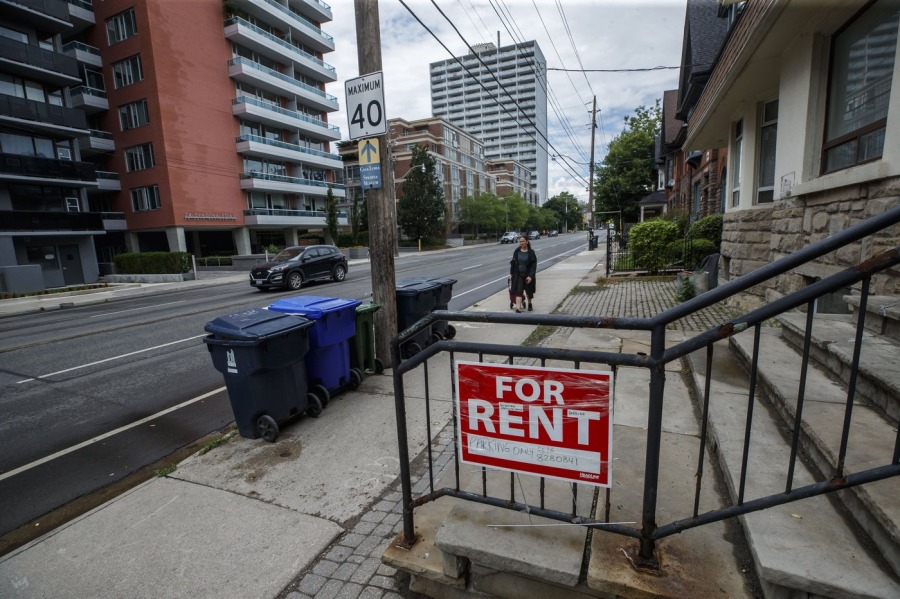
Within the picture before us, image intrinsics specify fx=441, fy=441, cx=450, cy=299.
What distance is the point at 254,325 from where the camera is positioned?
4.23 meters

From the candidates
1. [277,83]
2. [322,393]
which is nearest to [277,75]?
[277,83]

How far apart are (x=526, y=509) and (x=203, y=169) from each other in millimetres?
38399

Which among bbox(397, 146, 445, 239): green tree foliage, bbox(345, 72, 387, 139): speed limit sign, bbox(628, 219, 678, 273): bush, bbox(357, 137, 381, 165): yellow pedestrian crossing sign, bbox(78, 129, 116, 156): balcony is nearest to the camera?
A: bbox(345, 72, 387, 139): speed limit sign

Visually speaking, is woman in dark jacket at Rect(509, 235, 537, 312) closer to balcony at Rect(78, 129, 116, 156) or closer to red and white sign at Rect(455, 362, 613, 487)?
red and white sign at Rect(455, 362, 613, 487)

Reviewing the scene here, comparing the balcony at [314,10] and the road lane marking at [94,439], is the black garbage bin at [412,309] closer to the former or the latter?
the road lane marking at [94,439]

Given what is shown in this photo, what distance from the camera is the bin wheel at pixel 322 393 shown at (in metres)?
5.00

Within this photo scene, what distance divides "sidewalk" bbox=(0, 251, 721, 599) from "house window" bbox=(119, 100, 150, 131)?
3650 cm

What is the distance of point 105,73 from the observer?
107 ft

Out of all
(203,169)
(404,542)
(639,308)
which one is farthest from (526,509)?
(203,169)

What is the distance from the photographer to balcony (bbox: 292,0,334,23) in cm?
4284

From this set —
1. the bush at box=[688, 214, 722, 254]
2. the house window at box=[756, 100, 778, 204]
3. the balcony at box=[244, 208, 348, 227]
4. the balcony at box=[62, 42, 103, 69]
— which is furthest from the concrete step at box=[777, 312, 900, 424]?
the balcony at box=[62, 42, 103, 69]

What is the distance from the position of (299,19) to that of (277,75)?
712 centimetres

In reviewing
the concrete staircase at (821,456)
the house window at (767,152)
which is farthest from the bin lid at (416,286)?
the house window at (767,152)

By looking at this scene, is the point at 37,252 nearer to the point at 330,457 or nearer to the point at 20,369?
the point at 20,369
